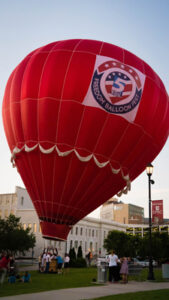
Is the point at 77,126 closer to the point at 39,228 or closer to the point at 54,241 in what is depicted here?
the point at 54,241

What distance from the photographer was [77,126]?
61.6 ft

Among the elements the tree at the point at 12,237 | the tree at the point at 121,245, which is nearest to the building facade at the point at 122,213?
the tree at the point at 121,245

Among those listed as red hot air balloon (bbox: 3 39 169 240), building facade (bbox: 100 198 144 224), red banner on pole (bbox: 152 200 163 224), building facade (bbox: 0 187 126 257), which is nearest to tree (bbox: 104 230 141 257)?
building facade (bbox: 0 187 126 257)

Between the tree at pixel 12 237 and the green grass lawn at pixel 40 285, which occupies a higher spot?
the tree at pixel 12 237

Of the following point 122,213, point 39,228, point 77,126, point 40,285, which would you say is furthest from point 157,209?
point 122,213

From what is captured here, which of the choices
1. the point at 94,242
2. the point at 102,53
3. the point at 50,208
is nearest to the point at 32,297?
the point at 50,208

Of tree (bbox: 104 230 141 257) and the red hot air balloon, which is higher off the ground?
the red hot air balloon

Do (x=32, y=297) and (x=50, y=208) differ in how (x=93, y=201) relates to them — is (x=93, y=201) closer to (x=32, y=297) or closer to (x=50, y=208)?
(x=50, y=208)

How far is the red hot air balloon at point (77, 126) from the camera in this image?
18875 mm

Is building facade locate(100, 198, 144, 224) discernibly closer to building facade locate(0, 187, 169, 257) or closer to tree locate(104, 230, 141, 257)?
building facade locate(0, 187, 169, 257)

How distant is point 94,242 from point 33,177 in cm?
8187

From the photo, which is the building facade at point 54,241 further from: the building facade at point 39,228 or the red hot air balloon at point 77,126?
the red hot air balloon at point 77,126

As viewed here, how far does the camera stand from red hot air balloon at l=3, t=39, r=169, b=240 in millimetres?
18875

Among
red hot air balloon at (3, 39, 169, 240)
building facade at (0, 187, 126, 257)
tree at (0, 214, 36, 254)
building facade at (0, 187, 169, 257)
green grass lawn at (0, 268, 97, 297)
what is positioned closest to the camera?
green grass lawn at (0, 268, 97, 297)
